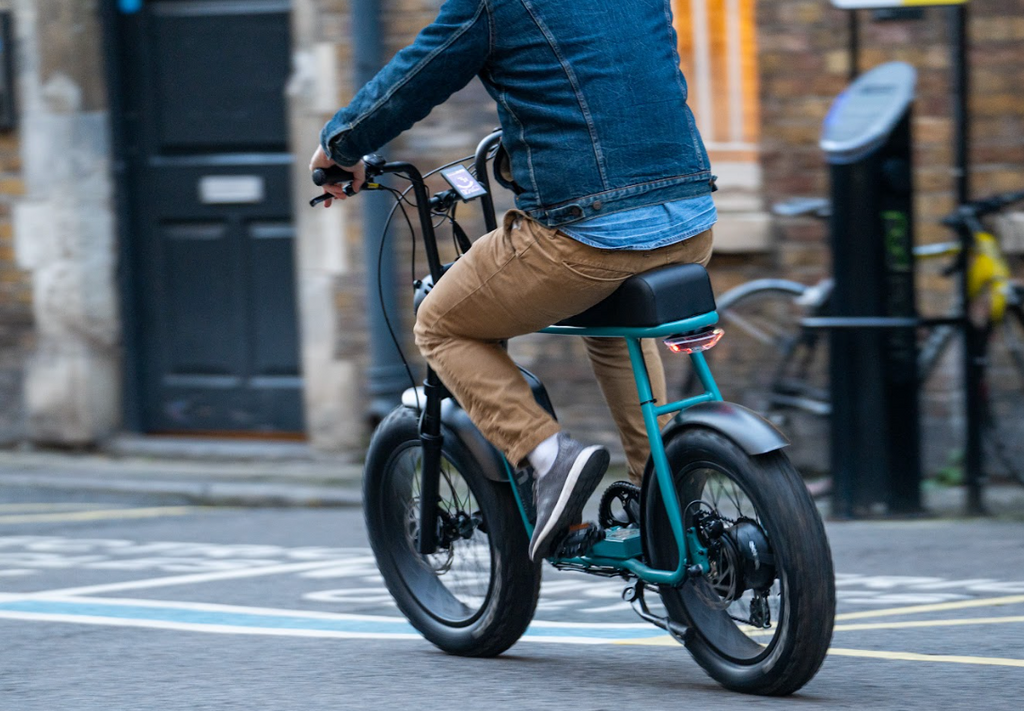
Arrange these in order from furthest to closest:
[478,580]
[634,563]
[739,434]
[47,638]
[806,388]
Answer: [806,388] → [47,638] → [478,580] → [634,563] → [739,434]

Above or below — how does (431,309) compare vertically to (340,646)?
above

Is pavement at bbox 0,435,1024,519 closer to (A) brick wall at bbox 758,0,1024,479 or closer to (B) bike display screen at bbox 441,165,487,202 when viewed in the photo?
(A) brick wall at bbox 758,0,1024,479

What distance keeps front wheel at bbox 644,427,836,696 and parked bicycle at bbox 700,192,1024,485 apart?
11.2 ft

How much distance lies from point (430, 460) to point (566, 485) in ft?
1.89

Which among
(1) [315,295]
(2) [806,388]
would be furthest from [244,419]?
(2) [806,388]

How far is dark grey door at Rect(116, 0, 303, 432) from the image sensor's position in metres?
9.47

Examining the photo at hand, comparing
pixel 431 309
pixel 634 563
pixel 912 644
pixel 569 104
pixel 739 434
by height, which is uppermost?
pixel 569 104

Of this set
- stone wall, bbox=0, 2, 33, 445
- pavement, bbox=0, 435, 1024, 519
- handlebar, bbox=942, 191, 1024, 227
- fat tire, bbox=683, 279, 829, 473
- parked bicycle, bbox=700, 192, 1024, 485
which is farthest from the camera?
stone wall, bbox=0, 2, 33, 445

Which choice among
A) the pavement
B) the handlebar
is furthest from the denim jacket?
the pavement

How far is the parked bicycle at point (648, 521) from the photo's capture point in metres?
3.68

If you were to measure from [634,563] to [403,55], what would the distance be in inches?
52.0

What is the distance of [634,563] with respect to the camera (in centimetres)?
406

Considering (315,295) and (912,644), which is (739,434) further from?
(315,295)

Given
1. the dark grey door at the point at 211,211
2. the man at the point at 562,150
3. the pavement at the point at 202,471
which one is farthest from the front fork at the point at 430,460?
the dark grey door at the point at 211,211
